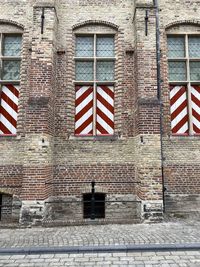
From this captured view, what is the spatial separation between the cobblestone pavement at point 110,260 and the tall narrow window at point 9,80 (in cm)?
512

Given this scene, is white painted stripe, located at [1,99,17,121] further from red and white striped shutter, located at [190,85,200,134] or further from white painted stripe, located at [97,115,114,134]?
red and white striped shutter, located at [190,85,200,134]

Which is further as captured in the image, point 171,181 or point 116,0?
point 116,0

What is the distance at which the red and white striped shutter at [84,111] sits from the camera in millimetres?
9297

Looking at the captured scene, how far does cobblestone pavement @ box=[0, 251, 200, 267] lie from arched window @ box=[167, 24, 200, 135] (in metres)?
4.99

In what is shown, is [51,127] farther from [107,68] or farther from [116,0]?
[116,0]

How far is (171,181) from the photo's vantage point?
9.02 metres

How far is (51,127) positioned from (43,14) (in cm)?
379

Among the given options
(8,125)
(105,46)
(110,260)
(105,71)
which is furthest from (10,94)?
(110,260)

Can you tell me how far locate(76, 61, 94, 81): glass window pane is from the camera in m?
9.58

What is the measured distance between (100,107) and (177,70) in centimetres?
319

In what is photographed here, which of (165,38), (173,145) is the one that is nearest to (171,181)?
(173,145)

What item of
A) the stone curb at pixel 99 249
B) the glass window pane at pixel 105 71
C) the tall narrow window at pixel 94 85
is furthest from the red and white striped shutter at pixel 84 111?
the stone curb at pixel 99 249

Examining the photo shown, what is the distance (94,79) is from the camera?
9.39 m

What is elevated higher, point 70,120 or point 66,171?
point 70,120
